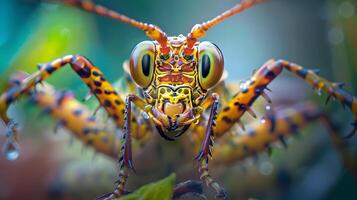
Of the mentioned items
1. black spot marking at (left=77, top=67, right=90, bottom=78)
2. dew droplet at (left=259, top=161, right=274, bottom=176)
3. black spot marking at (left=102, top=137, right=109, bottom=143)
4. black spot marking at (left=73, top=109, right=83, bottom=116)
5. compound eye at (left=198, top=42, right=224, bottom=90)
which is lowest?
dew droplet at (left=259, top=161, right=274, bottom=176)

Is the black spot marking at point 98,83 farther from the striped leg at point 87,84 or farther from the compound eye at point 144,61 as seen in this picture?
the compound eye at point 144,61

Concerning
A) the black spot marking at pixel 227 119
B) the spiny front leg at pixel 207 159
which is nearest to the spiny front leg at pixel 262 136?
the black spot marking at pixel 227 119

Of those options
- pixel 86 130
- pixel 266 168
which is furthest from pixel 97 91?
pixel 266 168

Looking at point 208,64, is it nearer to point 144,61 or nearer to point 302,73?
point 144,61

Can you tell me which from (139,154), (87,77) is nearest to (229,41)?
(139,154)

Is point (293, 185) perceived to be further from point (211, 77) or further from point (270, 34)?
point (270, 34)

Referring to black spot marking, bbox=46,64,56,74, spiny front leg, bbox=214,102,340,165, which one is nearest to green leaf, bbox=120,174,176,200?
black spot marking, bbox=46,64,56,74

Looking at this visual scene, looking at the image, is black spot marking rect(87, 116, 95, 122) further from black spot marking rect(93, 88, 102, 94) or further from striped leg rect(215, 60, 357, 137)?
striped leg rect(215, 60, 357, 137)
